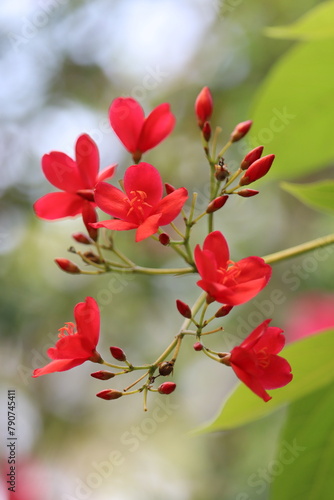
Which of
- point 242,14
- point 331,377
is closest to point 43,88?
point 242,14

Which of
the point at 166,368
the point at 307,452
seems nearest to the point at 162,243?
the point at 166,368

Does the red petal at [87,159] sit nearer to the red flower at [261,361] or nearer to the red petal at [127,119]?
the red petal at [127,119]

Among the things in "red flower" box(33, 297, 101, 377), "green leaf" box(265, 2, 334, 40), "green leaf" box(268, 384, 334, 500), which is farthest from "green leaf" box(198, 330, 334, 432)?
"green leaf" box(265, 2, 334, 40)

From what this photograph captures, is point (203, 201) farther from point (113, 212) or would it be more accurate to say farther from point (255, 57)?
point (113, 212)

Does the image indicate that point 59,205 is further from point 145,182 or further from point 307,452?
point 307,452

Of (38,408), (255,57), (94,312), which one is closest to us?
(94,312)

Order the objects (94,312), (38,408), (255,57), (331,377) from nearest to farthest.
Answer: (94,312) → (331,377) → (255,57) → (38,408)
